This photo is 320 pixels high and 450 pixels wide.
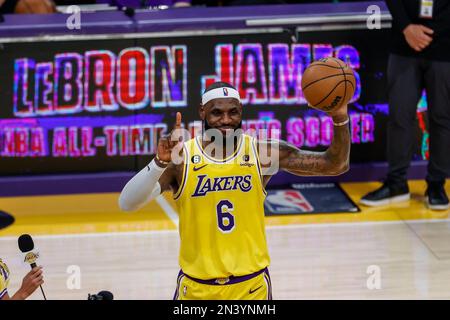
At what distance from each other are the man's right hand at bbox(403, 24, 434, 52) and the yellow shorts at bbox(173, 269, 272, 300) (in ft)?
13.4

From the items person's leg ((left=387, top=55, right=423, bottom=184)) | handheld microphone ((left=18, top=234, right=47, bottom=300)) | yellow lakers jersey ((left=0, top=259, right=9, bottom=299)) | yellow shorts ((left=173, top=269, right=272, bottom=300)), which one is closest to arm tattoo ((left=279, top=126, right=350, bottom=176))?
yellow shorts ((left=173, top=269, right=272, bottom=300))

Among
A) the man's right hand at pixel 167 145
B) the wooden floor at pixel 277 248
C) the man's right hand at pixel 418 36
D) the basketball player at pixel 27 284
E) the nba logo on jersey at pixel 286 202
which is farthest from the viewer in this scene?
the nba logo on jersey at pixel 286 202

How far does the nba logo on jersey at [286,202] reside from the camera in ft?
28.4

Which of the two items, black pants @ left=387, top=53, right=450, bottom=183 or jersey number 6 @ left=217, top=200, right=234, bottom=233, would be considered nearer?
jersey number 6 @ left=217, top=200, right=234, bottom=233

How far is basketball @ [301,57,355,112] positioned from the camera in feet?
15.6

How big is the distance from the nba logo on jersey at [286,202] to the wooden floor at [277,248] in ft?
0.55

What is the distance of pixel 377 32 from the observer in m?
9.16

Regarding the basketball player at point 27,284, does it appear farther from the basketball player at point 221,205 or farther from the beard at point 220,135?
the beard at point 220,135

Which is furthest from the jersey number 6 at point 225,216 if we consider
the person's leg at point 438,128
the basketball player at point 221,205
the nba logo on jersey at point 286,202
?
the person's leg at point 438,128

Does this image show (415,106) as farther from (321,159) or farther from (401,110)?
(321,159)

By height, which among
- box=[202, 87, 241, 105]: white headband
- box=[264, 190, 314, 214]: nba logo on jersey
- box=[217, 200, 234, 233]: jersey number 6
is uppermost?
box=[202, 87, 241, 105]: white headband

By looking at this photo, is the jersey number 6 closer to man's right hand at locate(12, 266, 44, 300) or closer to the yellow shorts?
the yellow shorts
